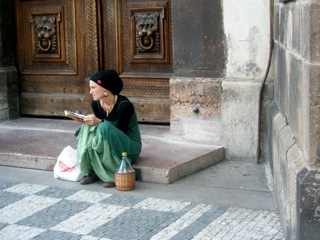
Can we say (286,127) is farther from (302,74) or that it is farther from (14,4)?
(14,4)

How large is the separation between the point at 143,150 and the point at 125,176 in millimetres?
1014

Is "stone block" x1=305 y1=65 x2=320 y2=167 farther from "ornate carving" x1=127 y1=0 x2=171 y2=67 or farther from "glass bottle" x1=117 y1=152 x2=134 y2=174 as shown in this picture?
"ornate carving" x1=127 y1=0 x2=171 y2=67

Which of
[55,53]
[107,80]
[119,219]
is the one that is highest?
[55,53]

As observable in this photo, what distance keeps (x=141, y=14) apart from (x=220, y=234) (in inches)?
148

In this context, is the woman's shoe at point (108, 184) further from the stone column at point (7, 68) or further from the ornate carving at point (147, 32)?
the stone column at point (7, 68)

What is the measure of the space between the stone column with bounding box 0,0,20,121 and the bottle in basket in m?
3.27

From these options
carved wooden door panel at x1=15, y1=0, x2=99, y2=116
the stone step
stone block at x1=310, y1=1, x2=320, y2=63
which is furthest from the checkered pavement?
carved wooden door panel at x1=15, y1=0, x2=99, y2=116

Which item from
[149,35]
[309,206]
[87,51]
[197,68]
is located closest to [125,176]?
[197,68]

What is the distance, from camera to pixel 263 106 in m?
6.67

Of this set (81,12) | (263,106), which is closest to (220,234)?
(263,106)

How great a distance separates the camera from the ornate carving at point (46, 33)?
8414 millimetres

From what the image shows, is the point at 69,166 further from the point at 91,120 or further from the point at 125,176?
the point at 125,176

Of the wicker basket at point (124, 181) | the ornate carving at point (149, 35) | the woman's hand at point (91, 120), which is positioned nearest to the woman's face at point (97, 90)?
the woman's hand at point (91, 120)

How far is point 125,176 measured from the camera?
580 cm
